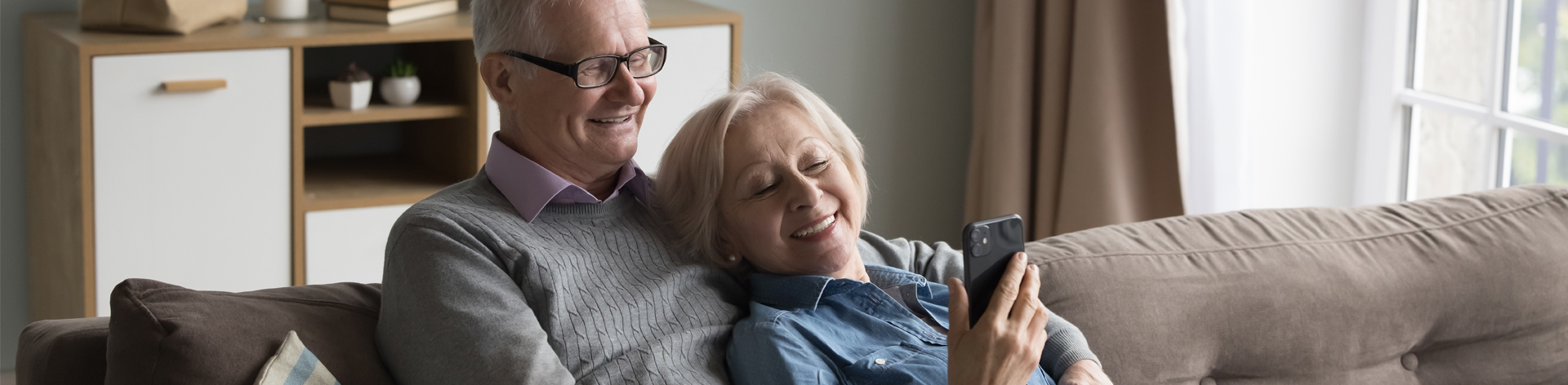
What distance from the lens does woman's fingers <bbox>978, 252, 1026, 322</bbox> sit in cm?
135

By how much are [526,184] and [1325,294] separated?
3.64 ft

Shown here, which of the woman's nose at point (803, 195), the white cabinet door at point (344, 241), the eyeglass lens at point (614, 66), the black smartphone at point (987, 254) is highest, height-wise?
the eyeglass lens at point (614, 66)

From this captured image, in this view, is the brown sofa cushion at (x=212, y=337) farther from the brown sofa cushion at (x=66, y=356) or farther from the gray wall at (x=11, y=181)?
the gray wall at (x=11, y=181)

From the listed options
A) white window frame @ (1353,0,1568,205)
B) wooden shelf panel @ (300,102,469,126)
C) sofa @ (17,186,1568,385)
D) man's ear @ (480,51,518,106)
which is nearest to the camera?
man's ear @ (480,51,518,106)

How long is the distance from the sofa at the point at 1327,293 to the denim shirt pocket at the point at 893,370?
317 millimetres

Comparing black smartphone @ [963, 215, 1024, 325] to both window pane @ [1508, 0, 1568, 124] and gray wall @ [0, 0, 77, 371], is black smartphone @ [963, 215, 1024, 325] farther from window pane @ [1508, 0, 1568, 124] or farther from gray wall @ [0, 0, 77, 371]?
gray wall @ [0, 0, 77, 371]

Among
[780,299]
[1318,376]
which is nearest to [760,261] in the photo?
[780,299]

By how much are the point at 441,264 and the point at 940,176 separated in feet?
7.98

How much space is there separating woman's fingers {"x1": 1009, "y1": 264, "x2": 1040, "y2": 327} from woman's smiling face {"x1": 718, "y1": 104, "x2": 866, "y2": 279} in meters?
0.24

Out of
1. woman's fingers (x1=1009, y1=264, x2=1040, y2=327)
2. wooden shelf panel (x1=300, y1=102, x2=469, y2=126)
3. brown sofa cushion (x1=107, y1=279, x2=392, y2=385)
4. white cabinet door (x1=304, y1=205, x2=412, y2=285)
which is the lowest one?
white cabinet door (x1=304, y1=205, x2=412, y2=285)

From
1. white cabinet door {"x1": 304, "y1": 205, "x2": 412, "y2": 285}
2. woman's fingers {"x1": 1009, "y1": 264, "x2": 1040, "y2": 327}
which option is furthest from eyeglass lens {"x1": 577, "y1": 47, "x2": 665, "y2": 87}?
white cabinet door {"x1": 304, "y1": 205, "x2": 412, "y2": 285}

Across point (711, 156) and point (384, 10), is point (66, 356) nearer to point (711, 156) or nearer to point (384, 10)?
point (711, 156)

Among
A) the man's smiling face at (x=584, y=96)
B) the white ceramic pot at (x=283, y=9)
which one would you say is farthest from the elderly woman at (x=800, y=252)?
A: the white ceramic pot at (x=283, y=9)

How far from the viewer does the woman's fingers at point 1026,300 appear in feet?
4.48
